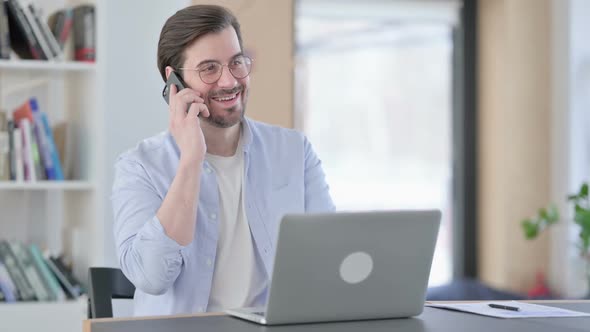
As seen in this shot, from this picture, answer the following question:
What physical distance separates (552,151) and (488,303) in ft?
10.9

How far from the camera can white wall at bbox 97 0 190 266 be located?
310 centimetres

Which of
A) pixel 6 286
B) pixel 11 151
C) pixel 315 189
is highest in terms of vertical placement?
pixel 11 151

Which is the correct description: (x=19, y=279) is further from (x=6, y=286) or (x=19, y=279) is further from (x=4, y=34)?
(x=4, y=34)

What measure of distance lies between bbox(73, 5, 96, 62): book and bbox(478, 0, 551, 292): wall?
2552mm

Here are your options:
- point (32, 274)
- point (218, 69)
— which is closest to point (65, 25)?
point (32, 274)

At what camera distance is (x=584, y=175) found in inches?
191

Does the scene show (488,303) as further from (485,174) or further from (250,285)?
(485,174)

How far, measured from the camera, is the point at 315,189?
89.3 inches

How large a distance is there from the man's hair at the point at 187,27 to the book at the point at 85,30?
112 cm

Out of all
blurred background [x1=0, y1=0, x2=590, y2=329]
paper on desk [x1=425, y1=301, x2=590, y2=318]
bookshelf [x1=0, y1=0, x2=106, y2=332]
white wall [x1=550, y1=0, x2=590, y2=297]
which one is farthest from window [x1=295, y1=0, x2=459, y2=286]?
paper on desk [x1=425, y1=301, x2=590, y2=318]

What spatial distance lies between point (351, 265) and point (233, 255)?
22.5 inches

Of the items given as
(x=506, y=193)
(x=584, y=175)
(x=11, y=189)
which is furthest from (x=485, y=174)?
(x=11, y=189)

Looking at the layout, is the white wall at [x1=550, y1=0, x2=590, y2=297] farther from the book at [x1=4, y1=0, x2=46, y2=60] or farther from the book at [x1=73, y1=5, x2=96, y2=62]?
the book at [x1=4, y1=0, x2=46, y2=60]

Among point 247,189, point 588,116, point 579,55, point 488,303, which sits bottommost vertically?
point 488,303
